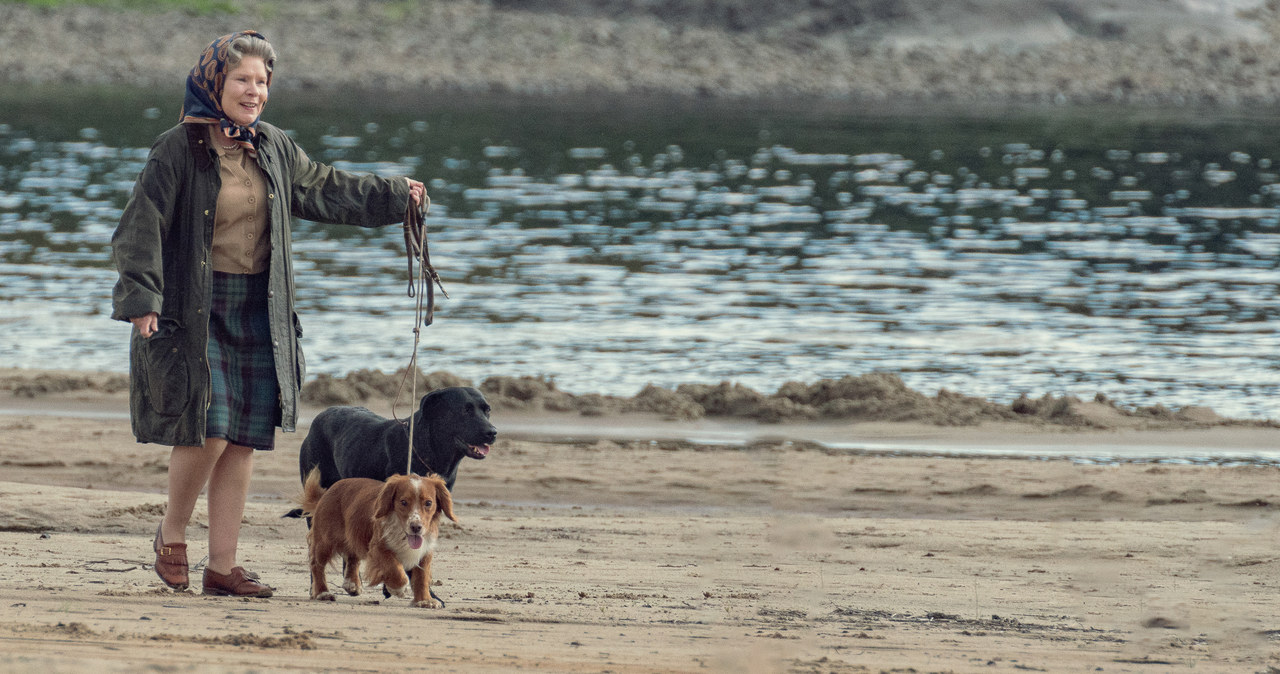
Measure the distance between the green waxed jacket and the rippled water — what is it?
636 cm

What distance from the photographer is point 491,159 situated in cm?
3005

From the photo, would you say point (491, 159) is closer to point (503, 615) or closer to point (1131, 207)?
point (1131, 207)

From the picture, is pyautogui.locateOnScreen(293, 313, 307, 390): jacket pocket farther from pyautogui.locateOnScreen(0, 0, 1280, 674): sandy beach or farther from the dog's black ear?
the dog's black ear

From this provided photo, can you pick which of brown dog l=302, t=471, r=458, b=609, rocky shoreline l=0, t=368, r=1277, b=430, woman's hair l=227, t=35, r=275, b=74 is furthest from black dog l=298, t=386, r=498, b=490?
rocky shoreline l=0, t=368, r=1277, b=430

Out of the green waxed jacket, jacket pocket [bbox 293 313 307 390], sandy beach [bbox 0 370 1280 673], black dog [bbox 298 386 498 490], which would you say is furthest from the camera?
black dog [bbox 298 386 498 490]

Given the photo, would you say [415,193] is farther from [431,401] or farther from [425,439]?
[425,439]

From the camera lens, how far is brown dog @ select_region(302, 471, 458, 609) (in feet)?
16.9

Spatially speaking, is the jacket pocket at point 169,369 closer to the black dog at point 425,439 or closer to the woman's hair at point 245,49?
the woman's hair at point 245,49

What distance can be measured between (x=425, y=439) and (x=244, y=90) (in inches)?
73.2

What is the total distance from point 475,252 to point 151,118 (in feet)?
70.6

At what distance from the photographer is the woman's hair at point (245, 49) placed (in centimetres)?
482

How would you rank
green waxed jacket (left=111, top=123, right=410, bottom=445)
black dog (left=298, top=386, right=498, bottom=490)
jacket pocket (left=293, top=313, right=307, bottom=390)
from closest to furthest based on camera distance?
1. green waxed jacket (left=111, top=123, right=410, bottom=445)
2. jacket pocket (left=293, top=313, right=307, bottom=390)
3. black dog (left=298, top=386, right=498, bottom=490)

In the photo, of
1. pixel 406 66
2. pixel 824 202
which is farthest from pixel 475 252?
pixel 406 66

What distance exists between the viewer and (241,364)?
5.02 metres
